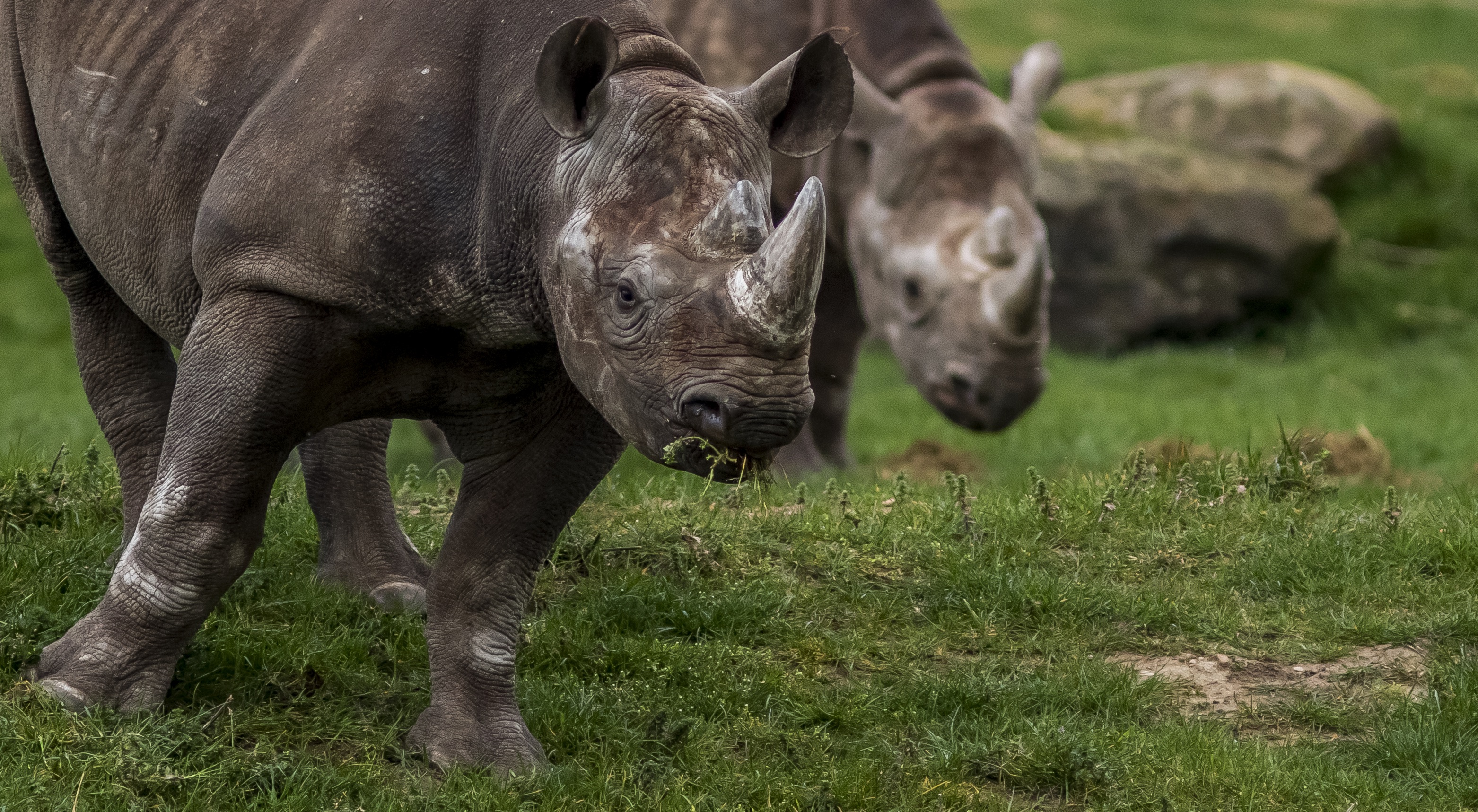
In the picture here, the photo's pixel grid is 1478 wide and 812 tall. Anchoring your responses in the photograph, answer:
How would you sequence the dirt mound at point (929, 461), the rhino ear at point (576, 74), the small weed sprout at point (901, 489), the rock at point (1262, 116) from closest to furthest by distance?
the rhino ear at point (576, 74)
the small weed sprout at point (901, 489)
the dirt mound at point (929, 461)
the rock at point (1262, 116)

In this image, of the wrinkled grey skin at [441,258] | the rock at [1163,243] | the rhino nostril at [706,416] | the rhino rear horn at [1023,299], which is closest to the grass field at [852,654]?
the wrinkled grey skin at [441,258]

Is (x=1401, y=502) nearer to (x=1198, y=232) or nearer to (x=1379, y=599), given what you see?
(x=1379, y=599)

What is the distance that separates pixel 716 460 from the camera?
12.1 ft

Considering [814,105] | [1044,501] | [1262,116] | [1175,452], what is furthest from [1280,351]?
[814,105]

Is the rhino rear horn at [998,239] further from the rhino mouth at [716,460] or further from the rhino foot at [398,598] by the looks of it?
the rhino mouth at [716,460]

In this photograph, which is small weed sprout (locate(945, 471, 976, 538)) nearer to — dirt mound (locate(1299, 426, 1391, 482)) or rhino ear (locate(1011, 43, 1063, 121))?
dirt mound (locate(1299, 426, 1391, 482))

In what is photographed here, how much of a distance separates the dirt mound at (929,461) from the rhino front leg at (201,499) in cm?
524

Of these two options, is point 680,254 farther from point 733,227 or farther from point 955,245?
point 955,245

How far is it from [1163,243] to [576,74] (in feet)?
33.8

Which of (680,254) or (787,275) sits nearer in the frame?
(787,275)

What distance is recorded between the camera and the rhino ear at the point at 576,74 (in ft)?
12.6

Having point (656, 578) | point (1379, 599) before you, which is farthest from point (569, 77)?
point (1379, 599)

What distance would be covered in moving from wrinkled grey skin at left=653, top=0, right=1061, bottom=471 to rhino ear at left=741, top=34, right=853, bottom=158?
13.6ft

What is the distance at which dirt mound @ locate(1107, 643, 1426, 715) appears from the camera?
5141 mm
